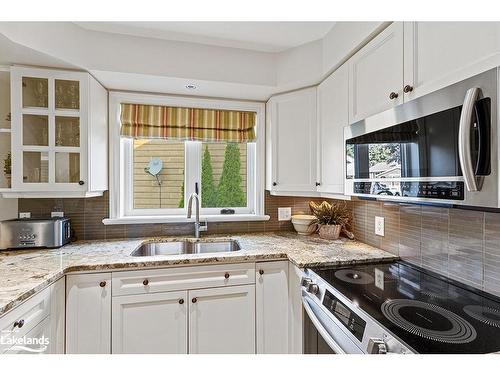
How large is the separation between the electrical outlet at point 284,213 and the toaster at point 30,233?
5.30ft

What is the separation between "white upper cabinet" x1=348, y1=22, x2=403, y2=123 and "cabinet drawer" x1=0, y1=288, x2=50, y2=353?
1.79 m

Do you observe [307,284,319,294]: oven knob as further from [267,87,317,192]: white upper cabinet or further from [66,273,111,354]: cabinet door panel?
[66,273,111,354]: cabinet door panel

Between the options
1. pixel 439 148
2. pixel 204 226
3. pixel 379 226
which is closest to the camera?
pixel 439 148

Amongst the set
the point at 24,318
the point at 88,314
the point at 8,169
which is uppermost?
the point at 8,169

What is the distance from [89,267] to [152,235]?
706mm

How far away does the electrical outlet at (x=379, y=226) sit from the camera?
1.69 metres

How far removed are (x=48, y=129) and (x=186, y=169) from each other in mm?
959

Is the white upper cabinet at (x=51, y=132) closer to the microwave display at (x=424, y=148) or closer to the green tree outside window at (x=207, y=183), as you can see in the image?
the green tree outside window at (x=207, y=183)

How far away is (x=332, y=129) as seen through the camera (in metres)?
1.69

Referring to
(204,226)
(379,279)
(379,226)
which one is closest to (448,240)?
(379,279)

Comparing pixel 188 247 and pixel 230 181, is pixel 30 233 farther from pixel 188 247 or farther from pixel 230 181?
pixel 230 181

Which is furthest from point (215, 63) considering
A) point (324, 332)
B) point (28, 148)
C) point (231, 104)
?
point (324, 332)

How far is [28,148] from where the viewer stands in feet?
5.12
